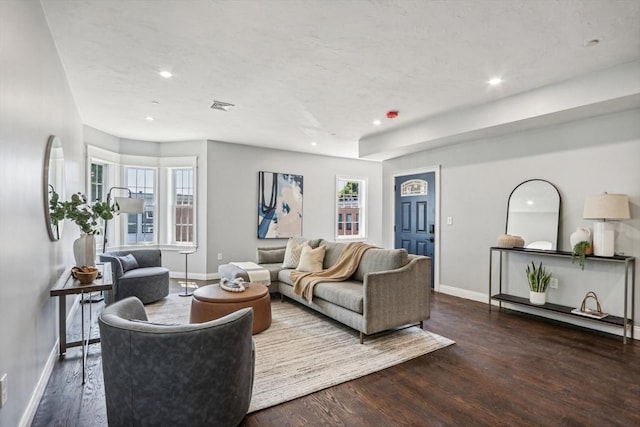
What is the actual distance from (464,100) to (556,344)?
2.78 m

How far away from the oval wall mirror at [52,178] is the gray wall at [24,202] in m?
0.06

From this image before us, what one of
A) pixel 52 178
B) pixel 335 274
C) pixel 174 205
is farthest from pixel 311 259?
pixel 174 205

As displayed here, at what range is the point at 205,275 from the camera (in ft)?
20.1

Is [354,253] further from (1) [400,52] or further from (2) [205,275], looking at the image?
(2) [205,275]

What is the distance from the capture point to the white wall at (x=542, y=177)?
3508 mm

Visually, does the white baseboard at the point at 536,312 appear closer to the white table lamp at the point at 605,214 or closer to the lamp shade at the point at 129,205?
the white table lamp at the point at 605,214

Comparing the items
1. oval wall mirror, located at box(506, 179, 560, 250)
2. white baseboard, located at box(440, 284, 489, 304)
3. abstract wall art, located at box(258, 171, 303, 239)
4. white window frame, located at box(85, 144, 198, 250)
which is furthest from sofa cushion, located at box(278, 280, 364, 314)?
white window frame, located at box(85, 144, 198, 250)

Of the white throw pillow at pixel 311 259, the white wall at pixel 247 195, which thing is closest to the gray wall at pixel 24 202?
the white throw pillow at pixel 311 259

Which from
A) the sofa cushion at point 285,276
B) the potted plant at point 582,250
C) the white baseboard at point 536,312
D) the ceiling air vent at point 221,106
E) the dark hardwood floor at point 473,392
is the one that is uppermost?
the ceiling air vent at point 221,106

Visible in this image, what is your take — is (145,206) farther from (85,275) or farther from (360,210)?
(360,210)

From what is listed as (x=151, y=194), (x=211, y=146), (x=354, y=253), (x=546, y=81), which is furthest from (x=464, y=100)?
(x=151, y=194)

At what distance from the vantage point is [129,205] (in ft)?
16.0

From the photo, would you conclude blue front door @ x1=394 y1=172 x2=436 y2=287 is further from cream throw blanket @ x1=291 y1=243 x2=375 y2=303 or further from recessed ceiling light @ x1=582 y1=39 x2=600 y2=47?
recessed ceiling light @ x1=582 y1=39 x2=600 y2=47

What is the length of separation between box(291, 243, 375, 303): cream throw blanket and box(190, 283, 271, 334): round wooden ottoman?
56 centimetres
